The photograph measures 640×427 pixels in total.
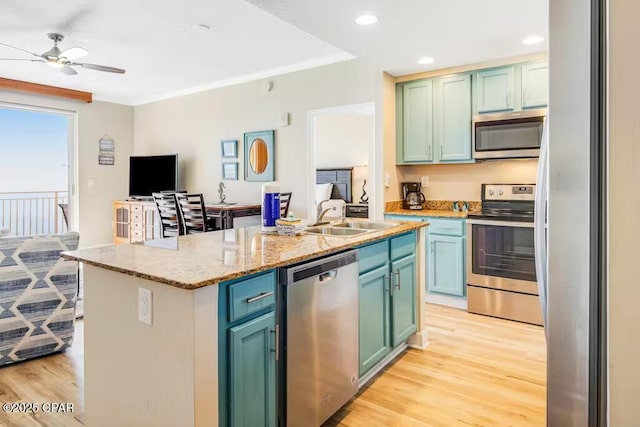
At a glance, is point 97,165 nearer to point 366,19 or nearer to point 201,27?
point 201,27

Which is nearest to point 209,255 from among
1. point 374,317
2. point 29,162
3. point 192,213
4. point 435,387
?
point 374,317

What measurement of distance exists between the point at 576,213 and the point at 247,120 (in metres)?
5.06

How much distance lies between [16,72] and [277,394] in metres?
5.85

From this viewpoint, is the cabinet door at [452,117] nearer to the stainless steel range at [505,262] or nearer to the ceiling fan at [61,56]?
the stainless steel range at [505,262]

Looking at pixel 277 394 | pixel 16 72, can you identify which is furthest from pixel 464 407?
pixel 16 72

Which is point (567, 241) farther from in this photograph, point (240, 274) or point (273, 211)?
point (273, 211)

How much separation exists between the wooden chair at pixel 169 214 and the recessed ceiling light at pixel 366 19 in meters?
2.80

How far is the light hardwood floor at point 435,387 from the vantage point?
209 centimetres

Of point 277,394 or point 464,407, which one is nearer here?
point 277,394

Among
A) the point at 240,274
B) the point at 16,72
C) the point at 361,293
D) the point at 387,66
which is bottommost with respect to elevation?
the point at 361,293

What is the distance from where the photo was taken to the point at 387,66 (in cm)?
423

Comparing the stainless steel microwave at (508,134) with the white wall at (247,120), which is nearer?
the stainless steel microwave at (508,134)

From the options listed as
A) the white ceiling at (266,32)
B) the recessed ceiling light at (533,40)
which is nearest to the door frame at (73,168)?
the white ceiling at (266,32)

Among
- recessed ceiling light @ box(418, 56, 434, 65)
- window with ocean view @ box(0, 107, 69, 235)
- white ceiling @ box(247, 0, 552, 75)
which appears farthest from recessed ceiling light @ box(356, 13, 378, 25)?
window with ocean view @ box(0, 107, 69, 235)
